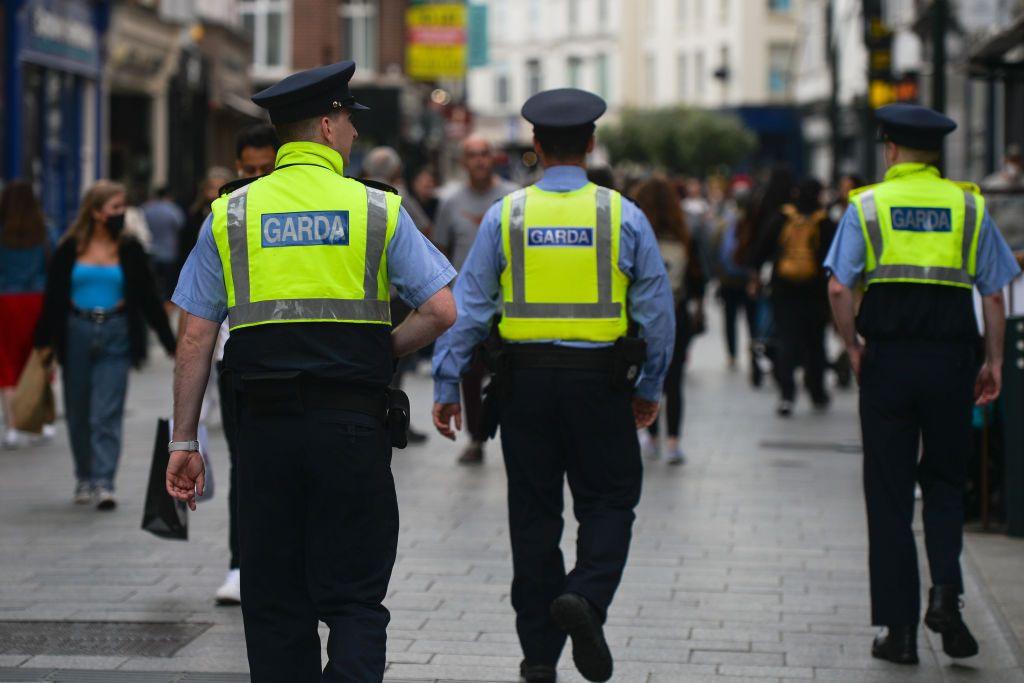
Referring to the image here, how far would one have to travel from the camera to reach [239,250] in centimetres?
467

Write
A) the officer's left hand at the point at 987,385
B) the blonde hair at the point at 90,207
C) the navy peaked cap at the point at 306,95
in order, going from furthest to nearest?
the blonde hair at the point at 90,207 < the officer's left hand at the point at 987,385 < the navy peaked cap at the point at 306,95

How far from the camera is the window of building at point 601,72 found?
A: 3027 inches

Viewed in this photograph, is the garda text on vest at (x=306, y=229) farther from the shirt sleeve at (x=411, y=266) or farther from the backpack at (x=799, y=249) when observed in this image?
the backpack at (x=799, y=249)

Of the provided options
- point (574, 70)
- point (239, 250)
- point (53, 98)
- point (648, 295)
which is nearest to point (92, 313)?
point (648, 295)

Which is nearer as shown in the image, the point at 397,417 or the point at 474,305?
the point at 397,417

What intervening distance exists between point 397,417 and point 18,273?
861cm

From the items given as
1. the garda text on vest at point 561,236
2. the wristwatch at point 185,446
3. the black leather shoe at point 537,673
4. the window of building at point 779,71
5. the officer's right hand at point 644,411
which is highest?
the window of building at point 779,71

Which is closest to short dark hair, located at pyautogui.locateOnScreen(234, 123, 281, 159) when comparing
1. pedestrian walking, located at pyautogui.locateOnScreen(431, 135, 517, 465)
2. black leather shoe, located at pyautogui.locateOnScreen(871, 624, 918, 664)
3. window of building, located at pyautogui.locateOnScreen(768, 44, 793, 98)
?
black leather shoe, located at pyautogui.locateOnScreen(871, 624, 918, 664)

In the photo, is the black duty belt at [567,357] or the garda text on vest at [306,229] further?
the black duty belt at [567,357]

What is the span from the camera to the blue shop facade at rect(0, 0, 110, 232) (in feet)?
69.9

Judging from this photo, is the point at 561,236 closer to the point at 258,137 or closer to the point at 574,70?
the point at 258,137

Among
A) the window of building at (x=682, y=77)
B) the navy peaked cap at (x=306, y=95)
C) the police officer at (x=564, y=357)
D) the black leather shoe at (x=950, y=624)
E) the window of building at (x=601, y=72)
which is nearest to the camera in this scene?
the navy peaked cap at (x=306, y=95)

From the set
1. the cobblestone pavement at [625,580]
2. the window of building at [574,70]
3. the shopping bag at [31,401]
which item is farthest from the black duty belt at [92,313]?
the window of building at [574,70]

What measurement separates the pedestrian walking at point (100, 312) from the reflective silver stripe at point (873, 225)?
4424 millimetres
